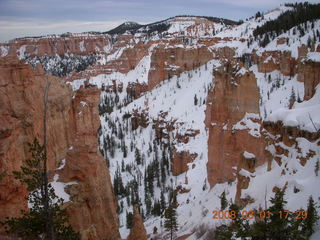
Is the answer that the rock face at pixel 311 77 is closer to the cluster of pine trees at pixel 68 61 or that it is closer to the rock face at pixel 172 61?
the rock face at pixel 172 61

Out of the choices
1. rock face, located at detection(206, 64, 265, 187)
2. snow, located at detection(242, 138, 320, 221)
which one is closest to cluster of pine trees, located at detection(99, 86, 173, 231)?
rock face, located at detection(206, 64, 265, 187)

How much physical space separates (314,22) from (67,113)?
86747 mm

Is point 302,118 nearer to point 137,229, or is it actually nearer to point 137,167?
point 137,229

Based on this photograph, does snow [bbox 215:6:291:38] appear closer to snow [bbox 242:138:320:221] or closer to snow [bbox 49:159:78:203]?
snow [bbox 242:138:320:221]

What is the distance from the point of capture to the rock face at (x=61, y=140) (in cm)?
1351

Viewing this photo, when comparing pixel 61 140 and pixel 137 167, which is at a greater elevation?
pixel 61 140

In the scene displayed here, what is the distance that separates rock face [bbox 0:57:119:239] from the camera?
13.5 meters

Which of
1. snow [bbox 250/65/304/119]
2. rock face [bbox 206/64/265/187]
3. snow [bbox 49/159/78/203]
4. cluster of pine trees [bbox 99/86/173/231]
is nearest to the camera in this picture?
snow [bbox 49/159/78/203]

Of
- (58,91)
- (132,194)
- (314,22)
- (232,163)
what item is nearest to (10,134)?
(58,91)

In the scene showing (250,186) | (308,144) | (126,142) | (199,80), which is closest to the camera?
(308,144)

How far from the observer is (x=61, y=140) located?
59.5ft

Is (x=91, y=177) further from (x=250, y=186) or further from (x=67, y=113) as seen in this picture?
(x=250, y=186)

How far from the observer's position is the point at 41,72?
17953 millimetres

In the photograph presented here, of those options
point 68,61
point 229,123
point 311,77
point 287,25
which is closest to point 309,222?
A: point 311,77
